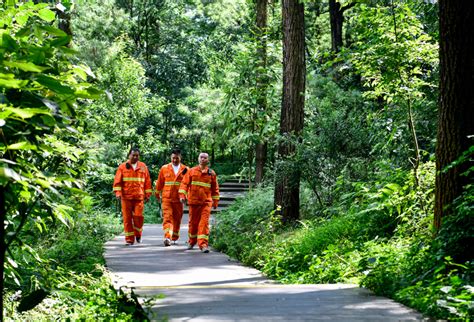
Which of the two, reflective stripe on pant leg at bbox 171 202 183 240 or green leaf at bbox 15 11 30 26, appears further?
reflective stripe on pant leg at bbox 171 202 183 240


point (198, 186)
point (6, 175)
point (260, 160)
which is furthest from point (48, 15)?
point (260, 160)

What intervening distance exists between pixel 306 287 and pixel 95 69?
77.9 feet

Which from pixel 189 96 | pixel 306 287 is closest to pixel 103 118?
pixel 189 96

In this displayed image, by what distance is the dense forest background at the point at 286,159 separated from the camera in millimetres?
3223

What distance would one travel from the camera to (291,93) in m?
15.5

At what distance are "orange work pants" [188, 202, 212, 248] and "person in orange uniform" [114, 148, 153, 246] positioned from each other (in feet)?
4.86

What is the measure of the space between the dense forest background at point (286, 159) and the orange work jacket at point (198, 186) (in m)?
1.04

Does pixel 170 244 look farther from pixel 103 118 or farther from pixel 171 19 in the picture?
pixel 171 19

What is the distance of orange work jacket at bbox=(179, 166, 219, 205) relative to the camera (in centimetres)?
1562

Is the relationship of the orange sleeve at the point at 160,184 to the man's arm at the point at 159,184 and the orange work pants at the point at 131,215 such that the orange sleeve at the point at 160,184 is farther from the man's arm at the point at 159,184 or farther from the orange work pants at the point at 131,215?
the orange work pants at the point at 131,215

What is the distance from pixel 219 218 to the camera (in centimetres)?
2050

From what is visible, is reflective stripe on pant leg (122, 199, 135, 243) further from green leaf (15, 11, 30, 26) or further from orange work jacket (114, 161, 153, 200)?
green leaf (15, 11, 30, 26)

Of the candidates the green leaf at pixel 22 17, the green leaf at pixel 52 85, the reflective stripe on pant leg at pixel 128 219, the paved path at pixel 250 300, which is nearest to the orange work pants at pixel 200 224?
the reflective stripe on pant leg at pixel 128 219

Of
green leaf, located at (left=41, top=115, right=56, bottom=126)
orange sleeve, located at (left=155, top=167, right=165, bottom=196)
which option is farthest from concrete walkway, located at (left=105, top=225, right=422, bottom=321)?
orange sleeve, located at (left=155, top=167, right=165, bottom=196)
